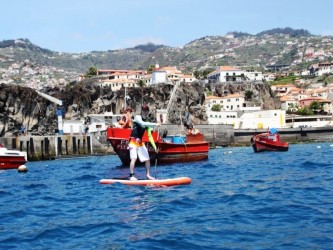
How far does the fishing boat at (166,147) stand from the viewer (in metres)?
33.4

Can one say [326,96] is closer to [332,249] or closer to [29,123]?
[29,123]

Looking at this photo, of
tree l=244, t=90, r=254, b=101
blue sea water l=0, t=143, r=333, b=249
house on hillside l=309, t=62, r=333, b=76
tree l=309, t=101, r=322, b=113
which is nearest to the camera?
blue sea water l=0, t=143, r=333, b=249

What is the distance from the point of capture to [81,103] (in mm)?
86062

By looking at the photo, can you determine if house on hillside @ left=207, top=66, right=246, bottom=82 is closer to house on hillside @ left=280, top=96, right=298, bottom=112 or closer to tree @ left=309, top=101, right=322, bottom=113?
house on hillside @ left=280, top=96, right=298, bottom=112

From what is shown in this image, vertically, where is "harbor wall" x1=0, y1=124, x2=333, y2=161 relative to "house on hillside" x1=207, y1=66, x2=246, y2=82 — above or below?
below

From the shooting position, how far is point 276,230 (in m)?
9.34

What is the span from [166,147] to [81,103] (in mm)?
53448

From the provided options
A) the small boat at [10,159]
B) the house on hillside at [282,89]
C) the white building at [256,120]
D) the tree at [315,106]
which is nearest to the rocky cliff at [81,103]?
the white building at [256,120]

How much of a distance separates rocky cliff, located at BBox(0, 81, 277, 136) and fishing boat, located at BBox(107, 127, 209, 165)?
30098mm

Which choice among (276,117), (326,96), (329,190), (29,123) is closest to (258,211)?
(329,190)

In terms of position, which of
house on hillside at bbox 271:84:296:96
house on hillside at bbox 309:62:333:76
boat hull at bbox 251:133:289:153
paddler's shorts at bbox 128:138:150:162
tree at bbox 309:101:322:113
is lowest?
boat hull at bbox 251:133:289:153

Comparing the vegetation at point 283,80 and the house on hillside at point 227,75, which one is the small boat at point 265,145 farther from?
the vegetation at point 283,80

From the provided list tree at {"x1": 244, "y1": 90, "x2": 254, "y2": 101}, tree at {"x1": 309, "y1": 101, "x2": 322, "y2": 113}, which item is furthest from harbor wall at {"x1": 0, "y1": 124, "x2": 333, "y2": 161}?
tree at {"x1": 244, "y1": 90, "x2": 254, "y2": 101}

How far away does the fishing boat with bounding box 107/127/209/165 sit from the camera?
33.4 m
